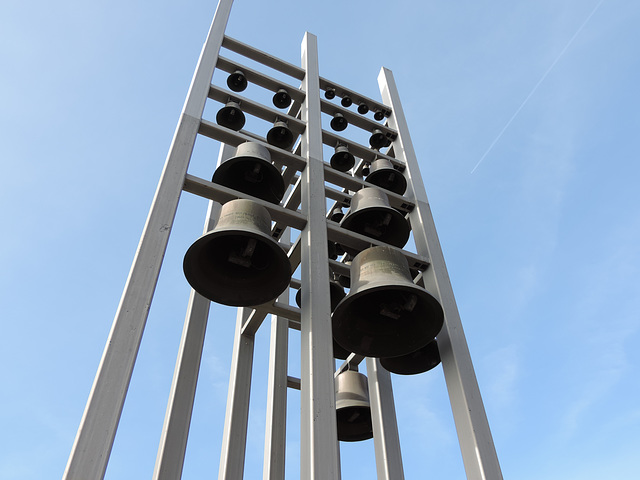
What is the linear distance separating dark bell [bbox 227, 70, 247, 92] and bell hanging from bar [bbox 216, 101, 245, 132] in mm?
694

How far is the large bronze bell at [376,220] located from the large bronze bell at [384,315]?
1085mm

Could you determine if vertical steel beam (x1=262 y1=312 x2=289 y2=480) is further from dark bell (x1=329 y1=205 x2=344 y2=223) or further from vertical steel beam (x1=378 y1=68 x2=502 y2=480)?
vertical steel beam (x1=378 y1=68 x2=502 y2=480)

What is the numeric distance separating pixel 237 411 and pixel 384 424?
1.62 meters

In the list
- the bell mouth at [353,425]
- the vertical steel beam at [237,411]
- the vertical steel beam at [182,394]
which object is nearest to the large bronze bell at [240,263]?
the vertical steel beam at [182,394]

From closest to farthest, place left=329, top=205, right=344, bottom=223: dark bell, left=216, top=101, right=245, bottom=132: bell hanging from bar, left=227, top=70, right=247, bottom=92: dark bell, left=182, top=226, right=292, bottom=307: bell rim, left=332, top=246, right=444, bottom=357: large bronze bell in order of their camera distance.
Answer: left=182, top=226, right=292, bottom=307: bell rim < left=332, top=246, right=444, bottom=357: large bronze bell < left=216, top=101, right=245, bottom=132: bell hanging from bar < left=227, top=70, right=247, bottom=92: dark bell < left=329, top=205, right=344, bottom=223: dark bell

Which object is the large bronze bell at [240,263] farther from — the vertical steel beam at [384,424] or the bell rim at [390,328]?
the vertical steel beam at [384,424]

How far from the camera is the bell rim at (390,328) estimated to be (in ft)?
13.5

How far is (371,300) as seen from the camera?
4.64 metres

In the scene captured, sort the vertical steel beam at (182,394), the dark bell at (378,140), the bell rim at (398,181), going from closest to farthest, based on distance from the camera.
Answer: the vertical steel beam at (182,394)
the bell rim at (398,181)
the dark bell at (378,140)

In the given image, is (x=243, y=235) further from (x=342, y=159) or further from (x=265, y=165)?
(x=342, y=159)

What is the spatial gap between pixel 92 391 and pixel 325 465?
1.50m

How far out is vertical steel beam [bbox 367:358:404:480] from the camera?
18.5 feet

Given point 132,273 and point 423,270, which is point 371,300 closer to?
point 423,270

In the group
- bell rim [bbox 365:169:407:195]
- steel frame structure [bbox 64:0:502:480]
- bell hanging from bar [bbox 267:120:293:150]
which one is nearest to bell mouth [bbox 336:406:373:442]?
steel frame structure [bbox 64:0:502:480]
